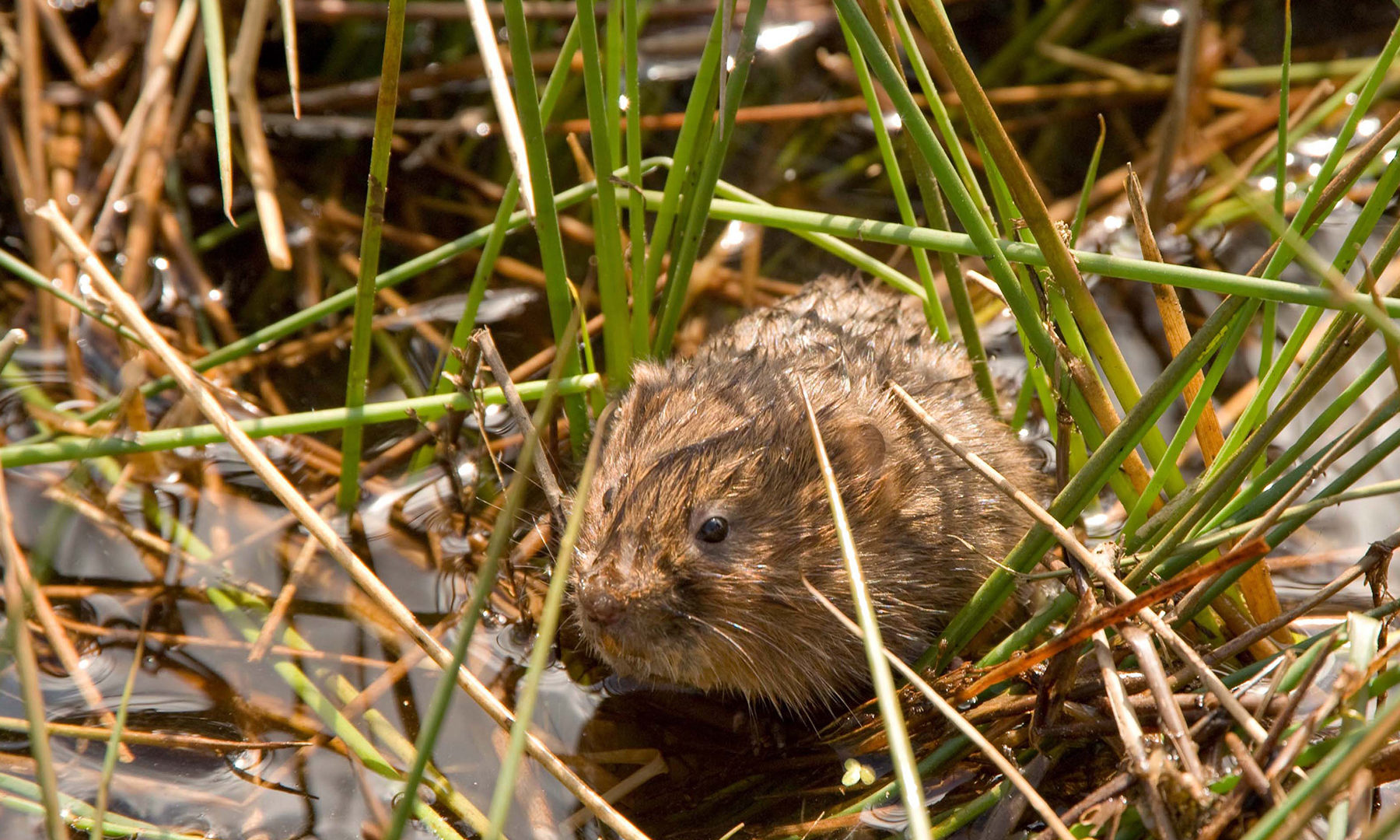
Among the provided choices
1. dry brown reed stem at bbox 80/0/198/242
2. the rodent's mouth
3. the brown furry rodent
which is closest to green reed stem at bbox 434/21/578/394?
the brown furry rodent

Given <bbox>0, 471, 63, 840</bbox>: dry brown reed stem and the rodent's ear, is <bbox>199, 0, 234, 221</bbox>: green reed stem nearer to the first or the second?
<bbox>0, 471, 63, 840</bbox>: dry brown reed stem

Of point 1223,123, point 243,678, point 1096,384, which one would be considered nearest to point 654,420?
point 1096,384

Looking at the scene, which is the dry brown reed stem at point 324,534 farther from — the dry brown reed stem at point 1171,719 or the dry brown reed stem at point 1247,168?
the dry brown reed stem at point 1247,168

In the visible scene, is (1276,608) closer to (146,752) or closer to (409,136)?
(146,752)

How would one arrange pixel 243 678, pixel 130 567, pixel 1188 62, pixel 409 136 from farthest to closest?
pixel 409 136 → pixel 1188 62 → pixel 130 567 → pixel 243 678

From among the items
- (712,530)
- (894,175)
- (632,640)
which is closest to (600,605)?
(632,640)

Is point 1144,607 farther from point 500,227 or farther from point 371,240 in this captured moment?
point 371,240

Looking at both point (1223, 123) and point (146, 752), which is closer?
point (146, 752)
